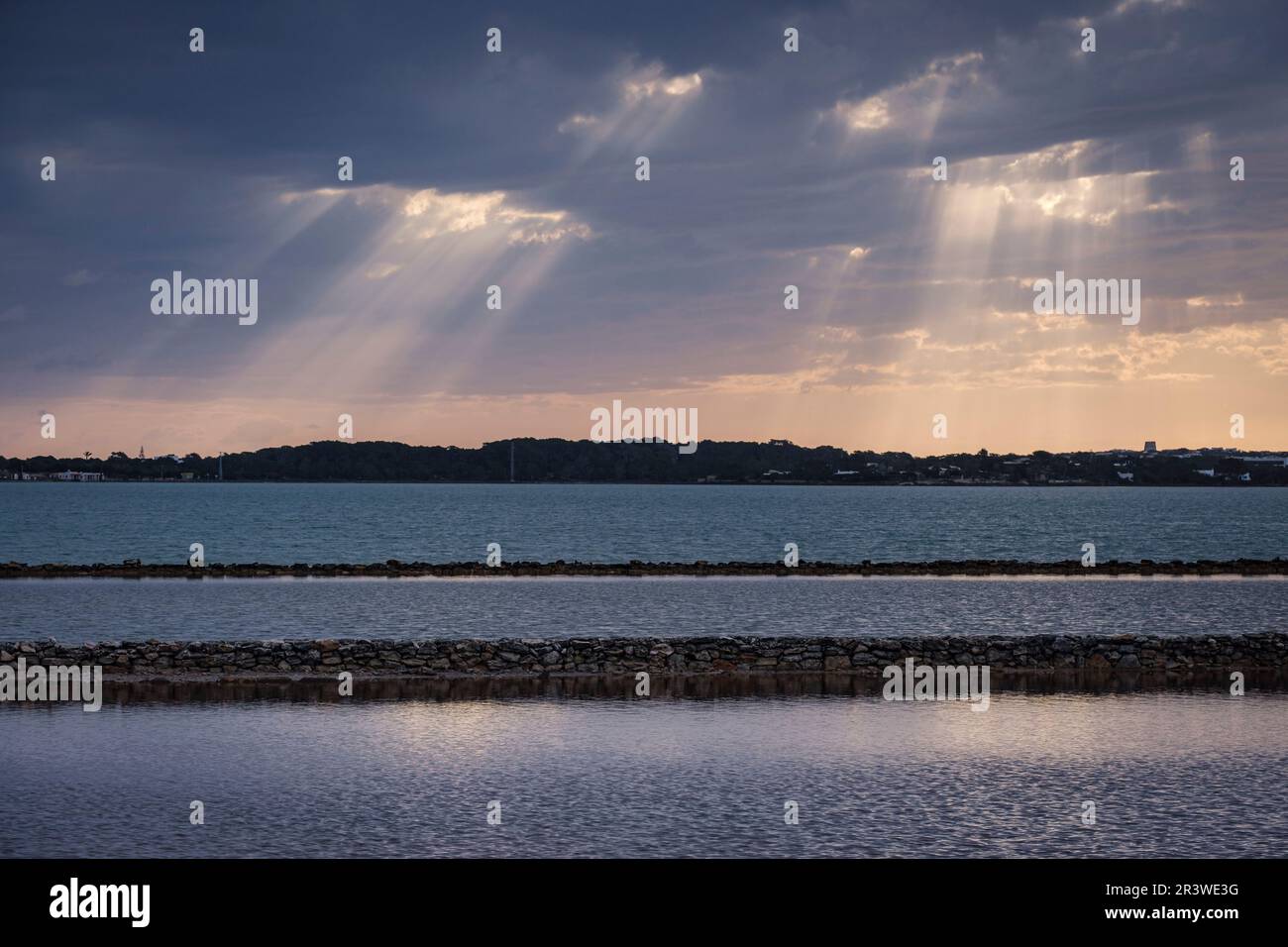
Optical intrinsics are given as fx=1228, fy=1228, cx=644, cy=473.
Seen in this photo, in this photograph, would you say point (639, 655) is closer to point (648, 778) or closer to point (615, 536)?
point (648, 778)

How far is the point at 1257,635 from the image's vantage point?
85.8 feet

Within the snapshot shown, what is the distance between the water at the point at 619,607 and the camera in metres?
33.3

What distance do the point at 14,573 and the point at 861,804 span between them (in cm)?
5086

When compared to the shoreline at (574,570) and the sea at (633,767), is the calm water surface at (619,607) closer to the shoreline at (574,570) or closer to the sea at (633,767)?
the sea at (633,767)

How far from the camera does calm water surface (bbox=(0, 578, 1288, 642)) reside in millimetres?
33312

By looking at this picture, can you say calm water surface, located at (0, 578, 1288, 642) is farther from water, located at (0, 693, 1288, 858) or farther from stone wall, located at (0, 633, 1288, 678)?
water, located at (0, 693, 1288, 858)

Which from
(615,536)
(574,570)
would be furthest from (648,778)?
(615,536)

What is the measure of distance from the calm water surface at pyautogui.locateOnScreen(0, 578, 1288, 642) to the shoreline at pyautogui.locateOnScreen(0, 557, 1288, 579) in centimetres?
241

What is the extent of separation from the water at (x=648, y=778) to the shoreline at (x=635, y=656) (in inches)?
115

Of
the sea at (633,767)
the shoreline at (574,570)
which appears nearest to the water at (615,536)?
the shoreline at (574,570)

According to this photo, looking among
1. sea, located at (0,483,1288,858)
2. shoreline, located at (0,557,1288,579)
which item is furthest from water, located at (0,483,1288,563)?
sea, located at (0,483,1288,858)

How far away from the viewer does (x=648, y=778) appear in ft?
48.0
